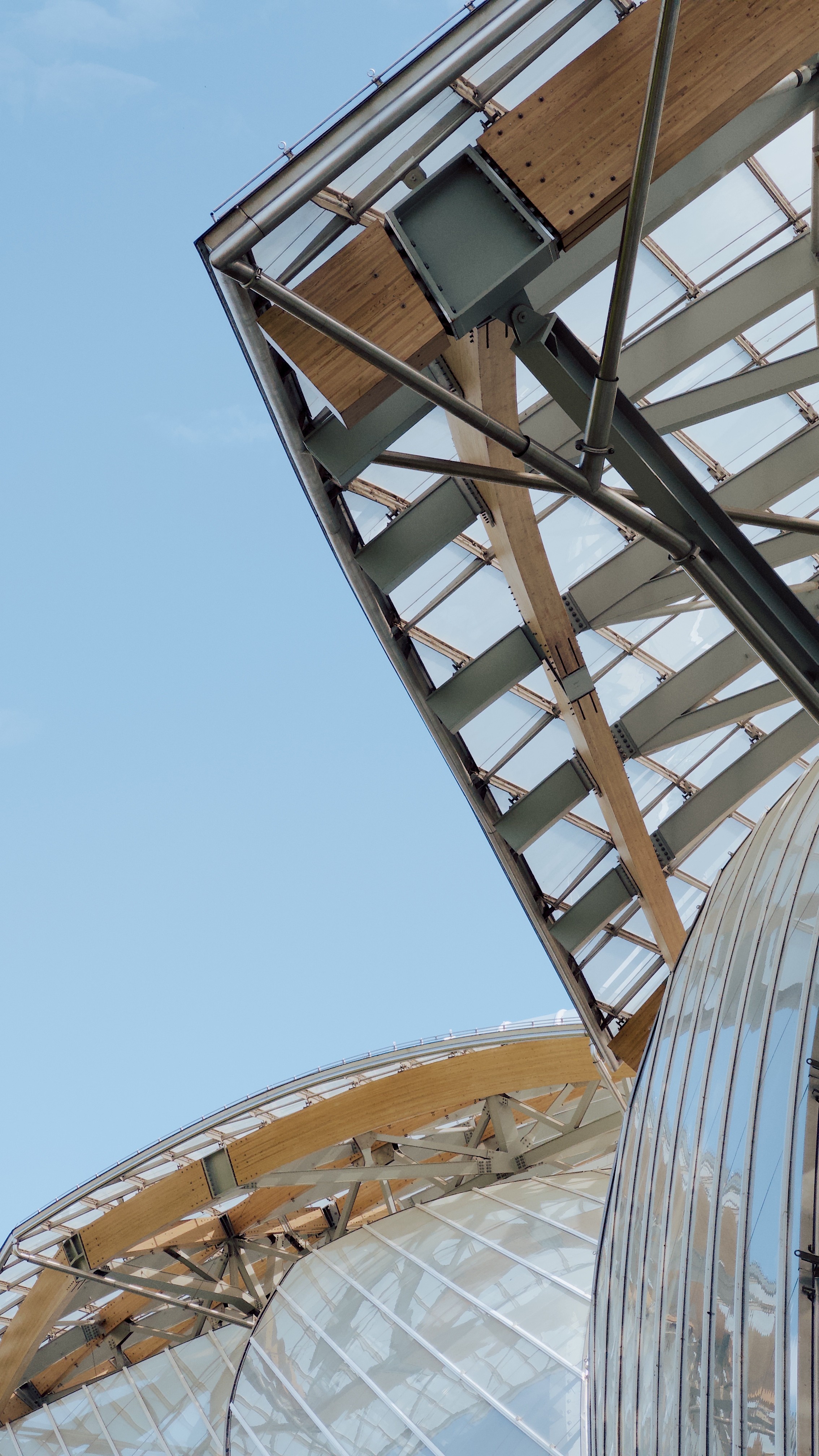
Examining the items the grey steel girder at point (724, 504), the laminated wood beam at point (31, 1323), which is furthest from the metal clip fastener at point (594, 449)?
the laminated wood beam at point (31, 1323)

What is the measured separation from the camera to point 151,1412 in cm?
2381

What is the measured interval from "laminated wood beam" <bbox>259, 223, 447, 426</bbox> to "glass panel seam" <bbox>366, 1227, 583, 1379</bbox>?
12365mm

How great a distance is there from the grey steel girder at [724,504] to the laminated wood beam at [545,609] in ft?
2.27

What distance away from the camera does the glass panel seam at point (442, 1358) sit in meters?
14.4

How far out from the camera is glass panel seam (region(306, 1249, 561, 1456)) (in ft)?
47.2

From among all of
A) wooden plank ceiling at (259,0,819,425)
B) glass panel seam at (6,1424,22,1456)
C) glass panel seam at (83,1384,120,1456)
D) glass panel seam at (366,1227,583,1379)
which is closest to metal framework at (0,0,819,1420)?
wooden plank ceiling at (259,0,819,425)

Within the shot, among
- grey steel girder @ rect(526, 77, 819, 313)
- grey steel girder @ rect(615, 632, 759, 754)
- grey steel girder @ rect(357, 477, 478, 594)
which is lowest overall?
grey steel girder @ rect(615, 632, 759, 754)

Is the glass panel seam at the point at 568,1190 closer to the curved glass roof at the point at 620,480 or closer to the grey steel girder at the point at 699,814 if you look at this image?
the curved glass roof at the point at 620,480

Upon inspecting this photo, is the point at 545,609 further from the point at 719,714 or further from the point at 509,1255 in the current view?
the point at 509,1255

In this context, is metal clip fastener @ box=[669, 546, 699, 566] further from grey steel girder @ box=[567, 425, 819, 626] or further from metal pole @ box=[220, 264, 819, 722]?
grey steel girder @ box=[567, 425, 819, 626]

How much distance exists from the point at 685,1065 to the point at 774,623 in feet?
13.7

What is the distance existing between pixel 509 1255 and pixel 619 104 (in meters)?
16.7

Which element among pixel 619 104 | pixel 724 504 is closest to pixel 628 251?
pixel 619 104

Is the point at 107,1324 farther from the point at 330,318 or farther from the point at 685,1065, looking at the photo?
the point at 330,318
